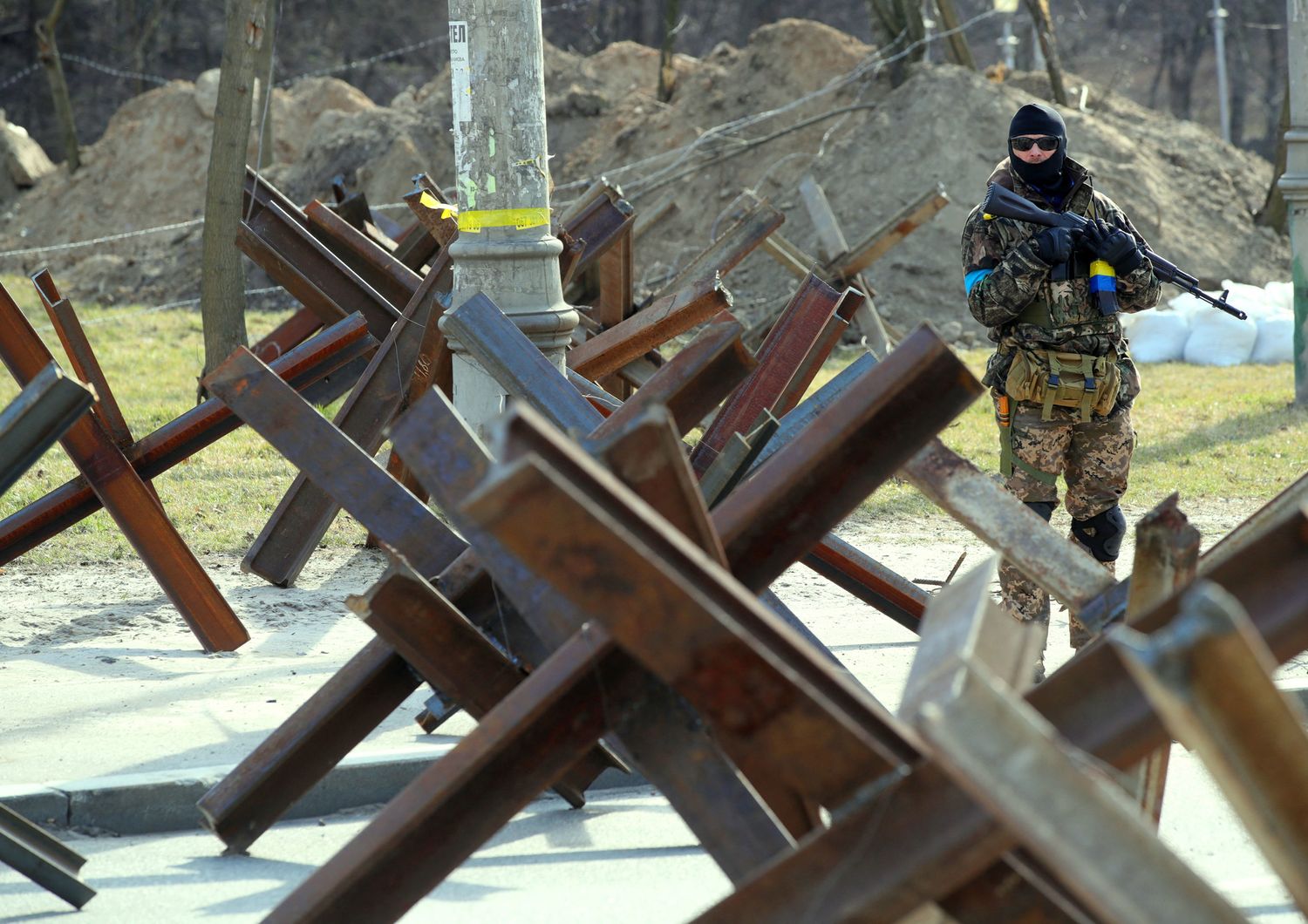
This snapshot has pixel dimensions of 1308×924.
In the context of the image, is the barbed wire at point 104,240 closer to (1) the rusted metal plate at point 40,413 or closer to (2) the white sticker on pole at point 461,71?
(2) the white sticker on pole at point 461,71

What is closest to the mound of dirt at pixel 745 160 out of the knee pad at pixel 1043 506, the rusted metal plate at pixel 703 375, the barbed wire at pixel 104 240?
the barbed wire at pixel 104 240

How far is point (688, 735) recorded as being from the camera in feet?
6.73

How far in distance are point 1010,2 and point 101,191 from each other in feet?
48.9

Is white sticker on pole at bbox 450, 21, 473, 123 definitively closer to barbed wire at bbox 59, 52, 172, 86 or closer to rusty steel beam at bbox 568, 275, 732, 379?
rusty steel beam at bbox 568, 275, 732, 379

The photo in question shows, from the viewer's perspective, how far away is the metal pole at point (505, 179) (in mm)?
6020

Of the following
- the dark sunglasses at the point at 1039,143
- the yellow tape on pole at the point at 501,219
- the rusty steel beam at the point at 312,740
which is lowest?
the rusty steel beam at the point at 312,740

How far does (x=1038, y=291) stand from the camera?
197 inches

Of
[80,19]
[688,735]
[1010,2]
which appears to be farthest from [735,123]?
[80,19]

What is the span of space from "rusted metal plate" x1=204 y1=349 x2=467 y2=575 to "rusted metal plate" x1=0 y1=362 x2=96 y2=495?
444 millimetres

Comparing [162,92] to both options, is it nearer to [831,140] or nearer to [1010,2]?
[831,140]

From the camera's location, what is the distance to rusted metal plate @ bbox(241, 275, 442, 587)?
17.5ft

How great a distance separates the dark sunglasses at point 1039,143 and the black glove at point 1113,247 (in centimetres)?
30

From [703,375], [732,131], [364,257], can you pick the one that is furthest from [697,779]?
[732,131]

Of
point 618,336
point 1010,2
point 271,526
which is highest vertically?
point 1010,2
